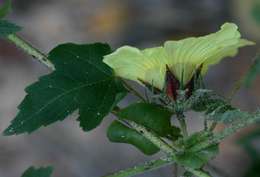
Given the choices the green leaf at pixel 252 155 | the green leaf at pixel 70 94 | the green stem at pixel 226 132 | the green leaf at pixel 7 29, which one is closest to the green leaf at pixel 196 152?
the green stem at pixel 226 132

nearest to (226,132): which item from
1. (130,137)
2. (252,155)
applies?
(130,137)

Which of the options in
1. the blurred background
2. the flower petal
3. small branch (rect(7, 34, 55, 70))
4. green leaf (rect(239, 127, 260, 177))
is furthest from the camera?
the blurred background

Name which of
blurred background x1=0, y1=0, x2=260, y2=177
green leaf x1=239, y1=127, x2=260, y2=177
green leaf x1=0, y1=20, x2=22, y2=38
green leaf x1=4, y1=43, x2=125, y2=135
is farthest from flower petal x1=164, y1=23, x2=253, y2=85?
blurred background x1=0, y1=0, x2=260, y2=177

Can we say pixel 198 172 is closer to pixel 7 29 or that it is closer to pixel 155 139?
pixel 155 139

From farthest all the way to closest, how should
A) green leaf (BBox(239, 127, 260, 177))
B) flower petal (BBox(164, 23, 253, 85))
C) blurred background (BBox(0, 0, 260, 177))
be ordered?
A: blurred background (BBox(0, 0, 260, 177))
green leaf (BBox(239, 127, 260, 177))
flower petal (BBox(164, 23, 253, 85))

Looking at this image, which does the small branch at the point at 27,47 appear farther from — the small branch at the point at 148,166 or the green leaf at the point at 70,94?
the small branch at the point at 148,166

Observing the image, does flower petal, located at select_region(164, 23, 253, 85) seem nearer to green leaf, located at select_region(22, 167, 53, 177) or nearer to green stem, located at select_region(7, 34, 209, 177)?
green stem, located at select_region(7, 34, 209, 177)
